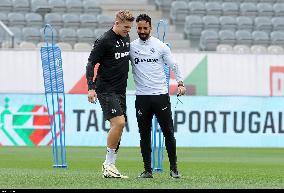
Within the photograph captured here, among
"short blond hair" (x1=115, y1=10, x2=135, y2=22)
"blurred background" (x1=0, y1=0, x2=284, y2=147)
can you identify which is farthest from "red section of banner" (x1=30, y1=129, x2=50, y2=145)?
"short blond hair" (x1=115, y1=10, x2=135, y2=22)

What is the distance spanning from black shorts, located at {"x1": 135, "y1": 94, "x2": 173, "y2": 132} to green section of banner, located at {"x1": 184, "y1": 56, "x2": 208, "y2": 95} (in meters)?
15.9

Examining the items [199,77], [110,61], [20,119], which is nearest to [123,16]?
[110,61]

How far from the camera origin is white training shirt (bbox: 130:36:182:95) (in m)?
13.0

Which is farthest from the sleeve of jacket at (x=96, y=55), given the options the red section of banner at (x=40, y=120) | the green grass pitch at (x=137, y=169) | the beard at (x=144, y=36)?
the red section of banner at (x=40, y=120)

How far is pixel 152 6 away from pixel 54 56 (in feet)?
59.5

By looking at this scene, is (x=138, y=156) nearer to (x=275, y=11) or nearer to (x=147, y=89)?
(x=147, y=89)

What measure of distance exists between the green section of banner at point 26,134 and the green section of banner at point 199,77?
5.98m

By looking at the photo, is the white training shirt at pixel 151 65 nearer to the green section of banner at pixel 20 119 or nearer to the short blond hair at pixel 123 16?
the short blond hair at pixel 123 16

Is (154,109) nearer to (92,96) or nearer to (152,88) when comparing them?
(152,88)

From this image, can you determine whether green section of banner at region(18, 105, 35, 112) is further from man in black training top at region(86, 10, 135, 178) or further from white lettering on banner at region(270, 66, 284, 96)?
man in black training top at region(86, 10, 135, 178)

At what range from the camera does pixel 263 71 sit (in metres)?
29.3

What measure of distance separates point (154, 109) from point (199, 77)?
635 inches

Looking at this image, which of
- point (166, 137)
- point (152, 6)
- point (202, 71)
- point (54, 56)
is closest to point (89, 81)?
point (166, 137)

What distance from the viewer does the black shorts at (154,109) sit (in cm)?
1299
